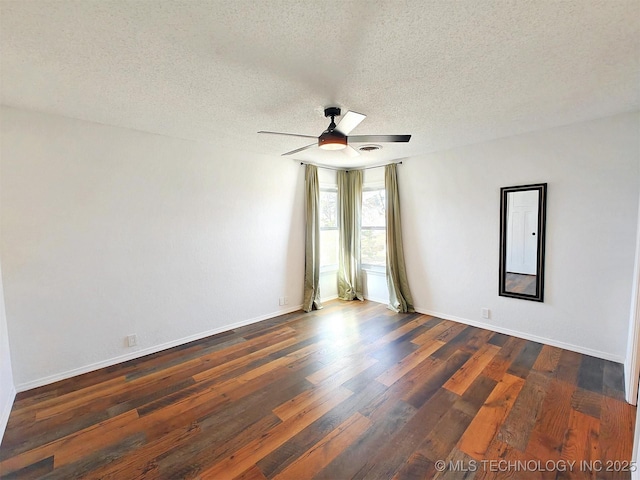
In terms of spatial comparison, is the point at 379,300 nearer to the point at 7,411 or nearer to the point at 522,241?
the point at 522,241

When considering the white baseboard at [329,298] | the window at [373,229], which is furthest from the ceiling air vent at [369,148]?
the white baseboard at [329,298]

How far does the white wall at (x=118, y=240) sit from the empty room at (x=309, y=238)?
21 millimetres

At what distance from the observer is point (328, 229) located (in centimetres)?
513

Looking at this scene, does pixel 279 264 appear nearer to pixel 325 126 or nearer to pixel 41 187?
pixel 325 126

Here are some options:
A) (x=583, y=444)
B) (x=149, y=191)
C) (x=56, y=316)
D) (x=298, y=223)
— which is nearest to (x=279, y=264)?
(x=298, y=223)

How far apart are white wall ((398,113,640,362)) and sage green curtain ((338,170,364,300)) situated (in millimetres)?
1222

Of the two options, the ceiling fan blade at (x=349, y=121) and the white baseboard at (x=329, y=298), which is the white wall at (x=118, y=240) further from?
the ceiling fan blade at (x=349, y=121)

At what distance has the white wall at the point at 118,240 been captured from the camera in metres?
2.46

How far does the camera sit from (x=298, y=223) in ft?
14.9

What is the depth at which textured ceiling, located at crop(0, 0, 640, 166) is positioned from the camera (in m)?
1.39

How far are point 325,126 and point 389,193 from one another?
78.7 inches

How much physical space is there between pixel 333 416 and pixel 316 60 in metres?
2.50

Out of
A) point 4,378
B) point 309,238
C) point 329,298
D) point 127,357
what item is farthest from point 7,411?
point 329,298

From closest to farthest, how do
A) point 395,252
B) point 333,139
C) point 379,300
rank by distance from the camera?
point 333,139, point 395,252, point 379,300
